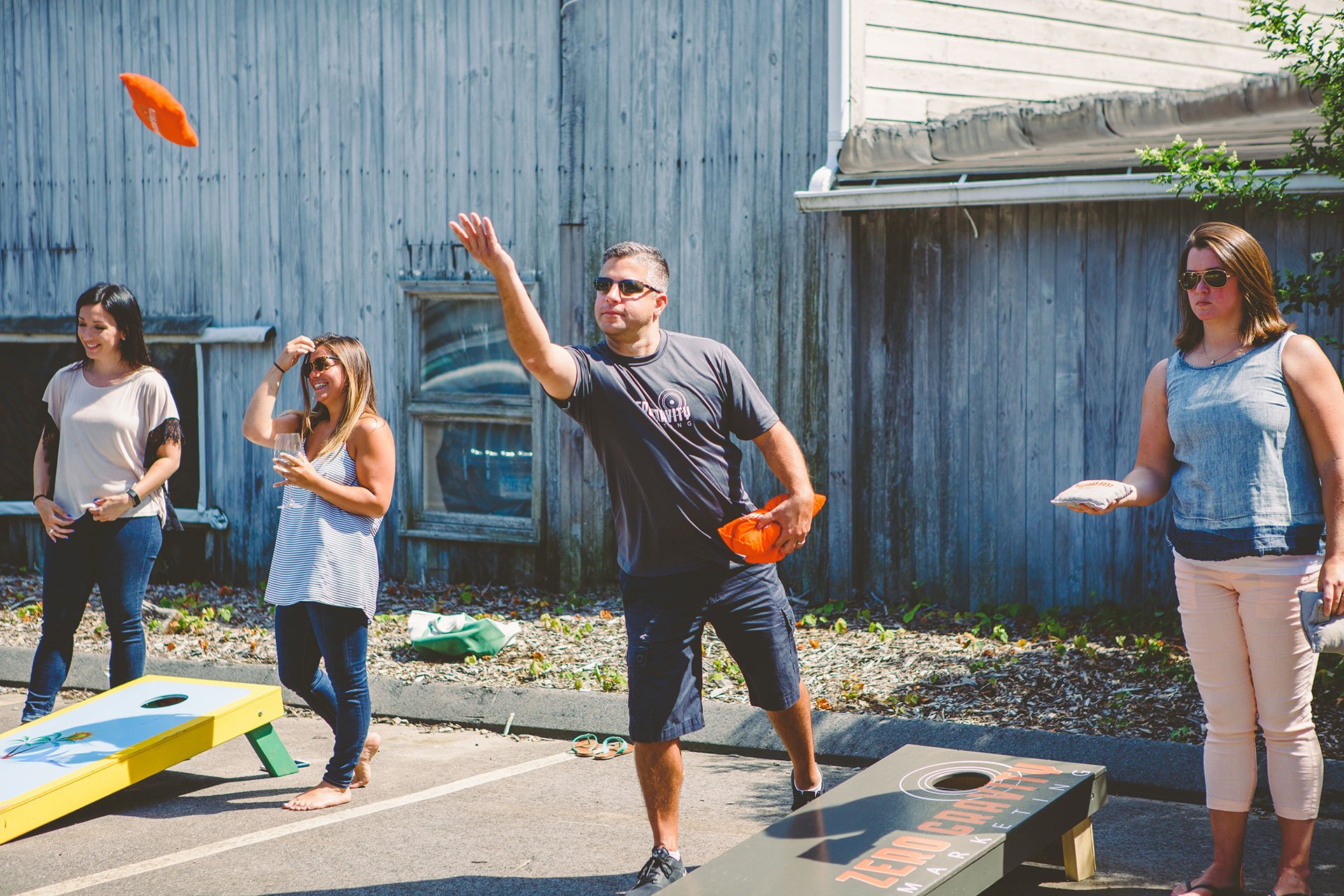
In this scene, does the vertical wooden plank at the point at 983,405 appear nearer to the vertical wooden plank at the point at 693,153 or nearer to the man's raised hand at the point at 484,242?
the vertical wooden plank at the point at 693,153

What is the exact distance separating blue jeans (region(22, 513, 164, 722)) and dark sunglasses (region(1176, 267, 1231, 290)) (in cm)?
433

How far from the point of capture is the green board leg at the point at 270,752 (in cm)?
570

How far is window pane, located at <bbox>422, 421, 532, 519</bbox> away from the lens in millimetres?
9602

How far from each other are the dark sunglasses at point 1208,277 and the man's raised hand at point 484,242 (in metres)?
2.01

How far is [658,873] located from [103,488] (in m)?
3.20

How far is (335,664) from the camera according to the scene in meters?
5.11

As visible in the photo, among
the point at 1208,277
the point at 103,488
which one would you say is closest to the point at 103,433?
the point at 103,488

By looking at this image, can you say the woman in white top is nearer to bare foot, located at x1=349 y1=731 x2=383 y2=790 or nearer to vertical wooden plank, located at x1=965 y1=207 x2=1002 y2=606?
bare foot, located at x1=349 y1=731 x2=383 y2=790

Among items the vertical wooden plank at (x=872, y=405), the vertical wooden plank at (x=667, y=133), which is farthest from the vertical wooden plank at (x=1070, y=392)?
the vertical wooden plank at (x=667, y=133)

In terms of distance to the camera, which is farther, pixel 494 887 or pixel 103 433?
pixel 103 433

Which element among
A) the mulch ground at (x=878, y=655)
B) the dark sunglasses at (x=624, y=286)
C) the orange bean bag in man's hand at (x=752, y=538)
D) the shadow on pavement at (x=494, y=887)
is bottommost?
the shadow on pavement at (x=494, y=887)

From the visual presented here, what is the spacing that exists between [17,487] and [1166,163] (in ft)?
30.6

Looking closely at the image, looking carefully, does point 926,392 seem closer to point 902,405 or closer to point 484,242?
point 902,405

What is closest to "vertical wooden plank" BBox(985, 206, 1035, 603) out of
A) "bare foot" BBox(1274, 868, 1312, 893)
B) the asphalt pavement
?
the asphalt pavement
